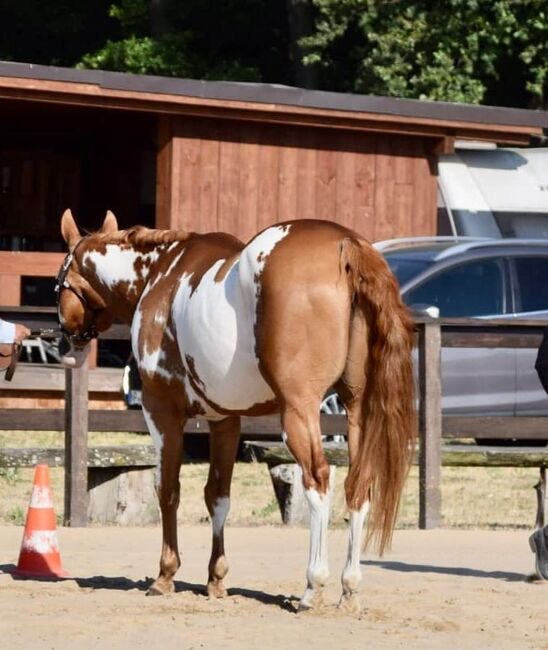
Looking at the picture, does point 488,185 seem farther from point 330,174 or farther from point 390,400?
point 390,400

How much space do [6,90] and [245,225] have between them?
3.12m

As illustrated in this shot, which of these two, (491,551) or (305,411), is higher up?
(305,411)

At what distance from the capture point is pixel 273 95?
18.0m

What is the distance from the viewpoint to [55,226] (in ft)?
74.3

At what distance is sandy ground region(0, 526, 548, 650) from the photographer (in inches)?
300

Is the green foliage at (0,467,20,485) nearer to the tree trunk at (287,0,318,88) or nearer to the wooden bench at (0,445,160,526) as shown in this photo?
the wooden bench at (0,445,160,526)

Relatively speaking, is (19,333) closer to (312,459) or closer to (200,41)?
(312,459)

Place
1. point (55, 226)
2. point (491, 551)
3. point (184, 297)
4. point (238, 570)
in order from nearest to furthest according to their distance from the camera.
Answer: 1. point (184, 297)
2. point (238, 570)
3. point (491, 551)
4. point (55, 226)

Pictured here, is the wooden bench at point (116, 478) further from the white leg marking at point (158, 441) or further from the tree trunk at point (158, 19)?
the tree trunk at point (158, 19)

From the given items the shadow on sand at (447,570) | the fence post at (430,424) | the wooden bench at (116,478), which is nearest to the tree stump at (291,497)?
the fence post at (430,424)

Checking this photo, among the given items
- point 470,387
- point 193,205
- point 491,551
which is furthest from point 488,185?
point 491,551

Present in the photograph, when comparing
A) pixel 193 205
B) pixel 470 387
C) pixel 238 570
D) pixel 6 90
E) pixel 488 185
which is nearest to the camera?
pixel 238 570

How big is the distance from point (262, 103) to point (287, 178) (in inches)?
47.9

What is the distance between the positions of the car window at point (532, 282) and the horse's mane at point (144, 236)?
700 centimetres
